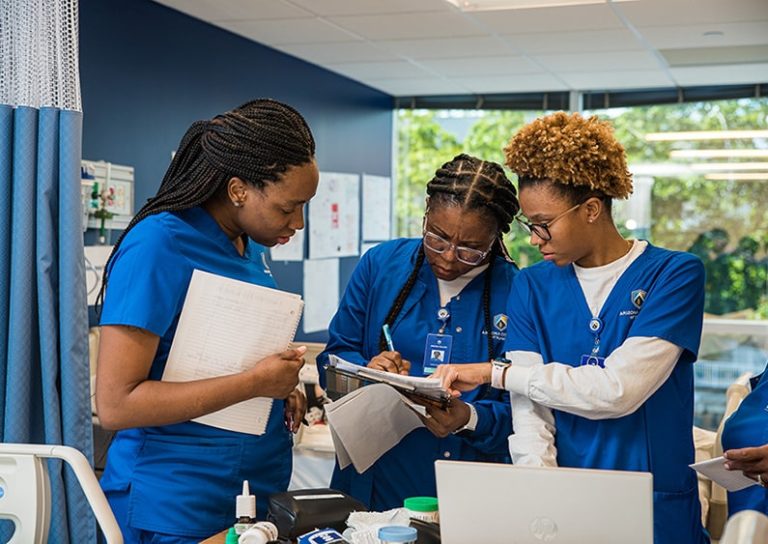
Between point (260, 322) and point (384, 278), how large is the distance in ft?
1.58

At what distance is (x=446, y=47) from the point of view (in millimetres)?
5512

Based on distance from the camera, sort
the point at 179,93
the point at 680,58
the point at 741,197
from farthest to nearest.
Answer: the point at 741,197
the point at 680,58
the point at 179,93

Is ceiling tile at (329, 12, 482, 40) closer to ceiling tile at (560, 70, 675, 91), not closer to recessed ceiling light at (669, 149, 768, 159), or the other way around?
ceiling tile at (560, 70, 675, 91)

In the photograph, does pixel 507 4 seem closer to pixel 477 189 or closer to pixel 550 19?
pixel 550 19

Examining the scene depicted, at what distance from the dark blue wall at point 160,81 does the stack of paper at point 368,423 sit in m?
2.55

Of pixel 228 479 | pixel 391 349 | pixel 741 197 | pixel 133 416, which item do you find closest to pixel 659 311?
pixel 391 349

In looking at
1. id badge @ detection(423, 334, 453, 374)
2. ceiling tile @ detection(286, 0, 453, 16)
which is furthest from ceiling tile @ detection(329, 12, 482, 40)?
id badge @ detection(423, 334, 453, 374)

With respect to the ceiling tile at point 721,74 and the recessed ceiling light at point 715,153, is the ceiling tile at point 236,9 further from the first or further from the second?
the recessed ceiling light at point 715,153

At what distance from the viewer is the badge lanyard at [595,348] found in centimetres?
201

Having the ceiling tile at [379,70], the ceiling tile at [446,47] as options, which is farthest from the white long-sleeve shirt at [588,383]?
the ceiling tile at [379,70]

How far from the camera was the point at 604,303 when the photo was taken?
205 cm

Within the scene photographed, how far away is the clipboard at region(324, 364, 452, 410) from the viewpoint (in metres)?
1.89

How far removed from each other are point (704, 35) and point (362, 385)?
385 centimetres

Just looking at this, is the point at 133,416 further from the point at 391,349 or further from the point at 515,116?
the point at 515,116
